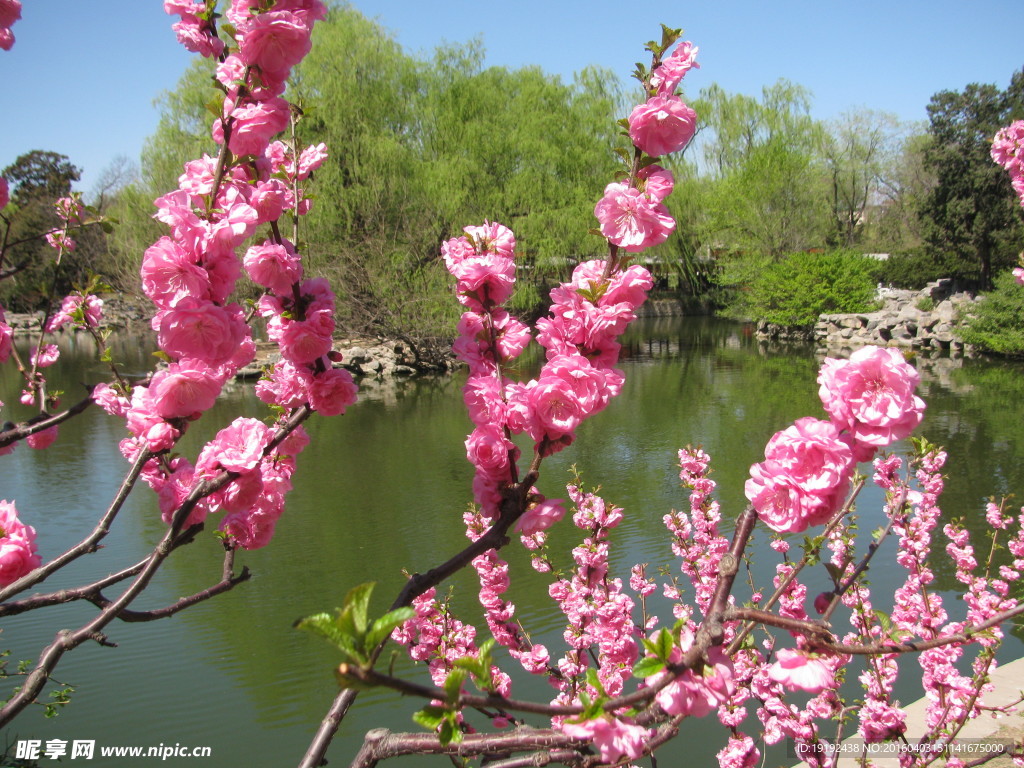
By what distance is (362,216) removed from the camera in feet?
47.2

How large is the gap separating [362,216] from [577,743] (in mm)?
14384

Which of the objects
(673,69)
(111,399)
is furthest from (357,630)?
(111,399)

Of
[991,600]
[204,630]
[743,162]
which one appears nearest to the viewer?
[991,600]

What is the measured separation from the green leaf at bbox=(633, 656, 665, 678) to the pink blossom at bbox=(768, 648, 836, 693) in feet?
0.45

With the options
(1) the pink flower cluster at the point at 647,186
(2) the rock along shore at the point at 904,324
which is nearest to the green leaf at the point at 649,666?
(1) the pink flower cluster at the point at 647,186

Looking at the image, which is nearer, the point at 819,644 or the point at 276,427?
the point at 819,644

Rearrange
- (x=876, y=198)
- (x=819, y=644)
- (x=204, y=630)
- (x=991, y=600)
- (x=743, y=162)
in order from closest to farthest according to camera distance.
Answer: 1. (x=819, y=644)
2. (x=991, y=600)
3. (x=204, y=630)
4. (x=743, y=162)
5. (x=876, y=198)

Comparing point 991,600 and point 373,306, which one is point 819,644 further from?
point 373,306

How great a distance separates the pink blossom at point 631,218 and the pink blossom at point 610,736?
645 millimetres

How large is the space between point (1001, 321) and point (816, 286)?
5666 mm

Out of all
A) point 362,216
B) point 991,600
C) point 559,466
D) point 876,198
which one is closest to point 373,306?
point 362,216

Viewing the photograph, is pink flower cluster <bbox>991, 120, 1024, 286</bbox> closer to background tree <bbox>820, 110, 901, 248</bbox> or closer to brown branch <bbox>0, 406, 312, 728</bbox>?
brown branch <bbox>0, 406, 312, 728</bbox>

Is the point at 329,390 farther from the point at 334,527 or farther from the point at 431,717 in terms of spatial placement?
the point at 334,527

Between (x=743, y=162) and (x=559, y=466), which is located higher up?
(x=743, y=162)
